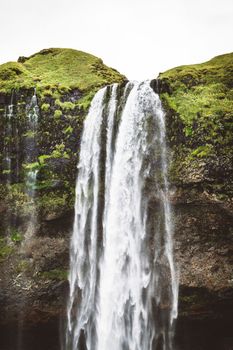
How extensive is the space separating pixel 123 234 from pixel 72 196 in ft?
7.40

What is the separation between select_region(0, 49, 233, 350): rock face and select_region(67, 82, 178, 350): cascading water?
0.38 meters

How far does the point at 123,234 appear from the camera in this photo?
11.3m

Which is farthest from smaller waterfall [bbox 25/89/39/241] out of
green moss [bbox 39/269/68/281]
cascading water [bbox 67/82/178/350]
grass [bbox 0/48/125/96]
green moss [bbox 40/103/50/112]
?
cascading water [bbox 67/82/178/350]

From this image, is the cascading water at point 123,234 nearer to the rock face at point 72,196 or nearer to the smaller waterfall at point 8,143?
the rock face at point 72,196

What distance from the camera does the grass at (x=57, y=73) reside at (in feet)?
46.1

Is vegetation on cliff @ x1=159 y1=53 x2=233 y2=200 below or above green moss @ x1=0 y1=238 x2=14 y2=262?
above

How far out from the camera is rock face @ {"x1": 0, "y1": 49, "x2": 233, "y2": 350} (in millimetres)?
11000

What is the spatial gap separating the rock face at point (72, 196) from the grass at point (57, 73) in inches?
3.0

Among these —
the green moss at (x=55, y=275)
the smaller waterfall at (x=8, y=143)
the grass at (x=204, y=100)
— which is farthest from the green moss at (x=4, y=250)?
the grass at (x=204, y=100)

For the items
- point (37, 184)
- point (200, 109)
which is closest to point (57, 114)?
point (37, 184)

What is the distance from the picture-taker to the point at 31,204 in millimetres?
12672

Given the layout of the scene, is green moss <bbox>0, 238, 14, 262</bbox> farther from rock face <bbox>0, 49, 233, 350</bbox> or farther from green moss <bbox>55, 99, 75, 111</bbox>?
green moss <bbox>55, 99, 75, 111</bbox>

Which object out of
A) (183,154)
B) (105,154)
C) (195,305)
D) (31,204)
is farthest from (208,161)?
(31,204)

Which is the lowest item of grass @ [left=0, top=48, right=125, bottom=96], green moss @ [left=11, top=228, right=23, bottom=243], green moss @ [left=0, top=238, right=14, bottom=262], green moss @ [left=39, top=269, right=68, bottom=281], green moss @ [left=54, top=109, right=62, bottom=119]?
green moss @ [left=39, top=269, right=68, bottom=281]
